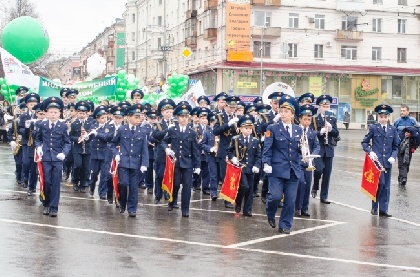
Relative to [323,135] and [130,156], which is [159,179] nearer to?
[130,156]

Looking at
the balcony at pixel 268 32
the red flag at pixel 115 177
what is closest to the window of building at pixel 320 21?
the balcony at pixel 268 32

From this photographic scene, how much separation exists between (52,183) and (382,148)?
18.8 feet

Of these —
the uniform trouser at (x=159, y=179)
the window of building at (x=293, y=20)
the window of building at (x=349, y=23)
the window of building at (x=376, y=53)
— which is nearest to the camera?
the uniform trouser at (x=159, y=179)

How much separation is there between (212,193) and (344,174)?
7.59 meters

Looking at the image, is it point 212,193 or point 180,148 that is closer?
point 180,148

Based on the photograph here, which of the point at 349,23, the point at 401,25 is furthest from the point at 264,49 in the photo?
the point at 401,25

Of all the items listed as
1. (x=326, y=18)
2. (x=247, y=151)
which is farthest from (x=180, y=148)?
(x=326, y=18)

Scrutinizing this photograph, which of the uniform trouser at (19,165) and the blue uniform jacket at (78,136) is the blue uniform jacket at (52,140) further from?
the uniform trouser at (19,165)

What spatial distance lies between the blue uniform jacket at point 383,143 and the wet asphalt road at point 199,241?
1.05m

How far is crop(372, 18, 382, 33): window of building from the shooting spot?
66.2m

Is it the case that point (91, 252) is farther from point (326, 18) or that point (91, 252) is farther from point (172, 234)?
point (326, 18)

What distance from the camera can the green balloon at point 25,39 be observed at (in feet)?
78.7

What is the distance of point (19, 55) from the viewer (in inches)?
958

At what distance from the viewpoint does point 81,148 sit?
16828mm
